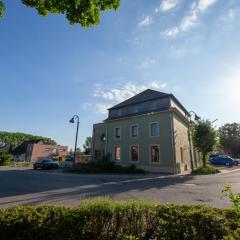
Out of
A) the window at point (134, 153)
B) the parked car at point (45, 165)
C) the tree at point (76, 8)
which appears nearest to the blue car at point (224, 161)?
the window at point (134, 153)

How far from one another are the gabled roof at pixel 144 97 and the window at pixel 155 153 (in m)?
6.74

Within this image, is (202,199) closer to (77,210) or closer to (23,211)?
(77,210)

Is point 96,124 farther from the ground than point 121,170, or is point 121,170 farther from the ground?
point 96,124

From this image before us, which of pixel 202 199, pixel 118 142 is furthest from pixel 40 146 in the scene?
pixel 202 199

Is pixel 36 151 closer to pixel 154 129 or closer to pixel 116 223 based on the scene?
pixel 154 129

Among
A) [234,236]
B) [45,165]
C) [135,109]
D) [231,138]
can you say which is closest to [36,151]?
[45,165]

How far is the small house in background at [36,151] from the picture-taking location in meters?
61.8

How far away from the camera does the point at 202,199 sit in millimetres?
10234

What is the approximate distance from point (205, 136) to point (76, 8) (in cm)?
2412

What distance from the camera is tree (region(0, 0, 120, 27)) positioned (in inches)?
268

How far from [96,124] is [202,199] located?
29390 millimetres

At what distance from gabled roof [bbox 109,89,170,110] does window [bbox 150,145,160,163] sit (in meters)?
6.74

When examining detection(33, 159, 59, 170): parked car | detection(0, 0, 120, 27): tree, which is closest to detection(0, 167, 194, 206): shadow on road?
detection(0, 0, 120, 27): tree

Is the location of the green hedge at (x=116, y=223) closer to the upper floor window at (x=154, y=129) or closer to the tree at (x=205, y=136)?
the upper floor window at (x=154, y=129)
